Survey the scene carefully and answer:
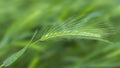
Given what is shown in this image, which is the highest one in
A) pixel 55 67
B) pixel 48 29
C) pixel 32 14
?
pixel 32 14

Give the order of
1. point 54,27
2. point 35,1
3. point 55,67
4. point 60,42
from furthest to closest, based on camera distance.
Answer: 1. point 35,1
2. point 60,42
3. point 55,67
4. point 54,27

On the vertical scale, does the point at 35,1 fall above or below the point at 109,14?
above

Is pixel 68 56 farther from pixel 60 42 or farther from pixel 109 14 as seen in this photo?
pixel 109 14

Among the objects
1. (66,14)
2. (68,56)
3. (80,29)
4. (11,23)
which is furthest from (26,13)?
(80,29)

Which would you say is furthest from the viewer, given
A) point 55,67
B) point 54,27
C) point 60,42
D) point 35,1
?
point 35,1

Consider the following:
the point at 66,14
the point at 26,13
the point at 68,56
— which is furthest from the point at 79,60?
the point at 26,13

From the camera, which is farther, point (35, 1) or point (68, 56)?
point (35, 1)

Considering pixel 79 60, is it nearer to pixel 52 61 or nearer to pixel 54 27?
pixel 52 61
